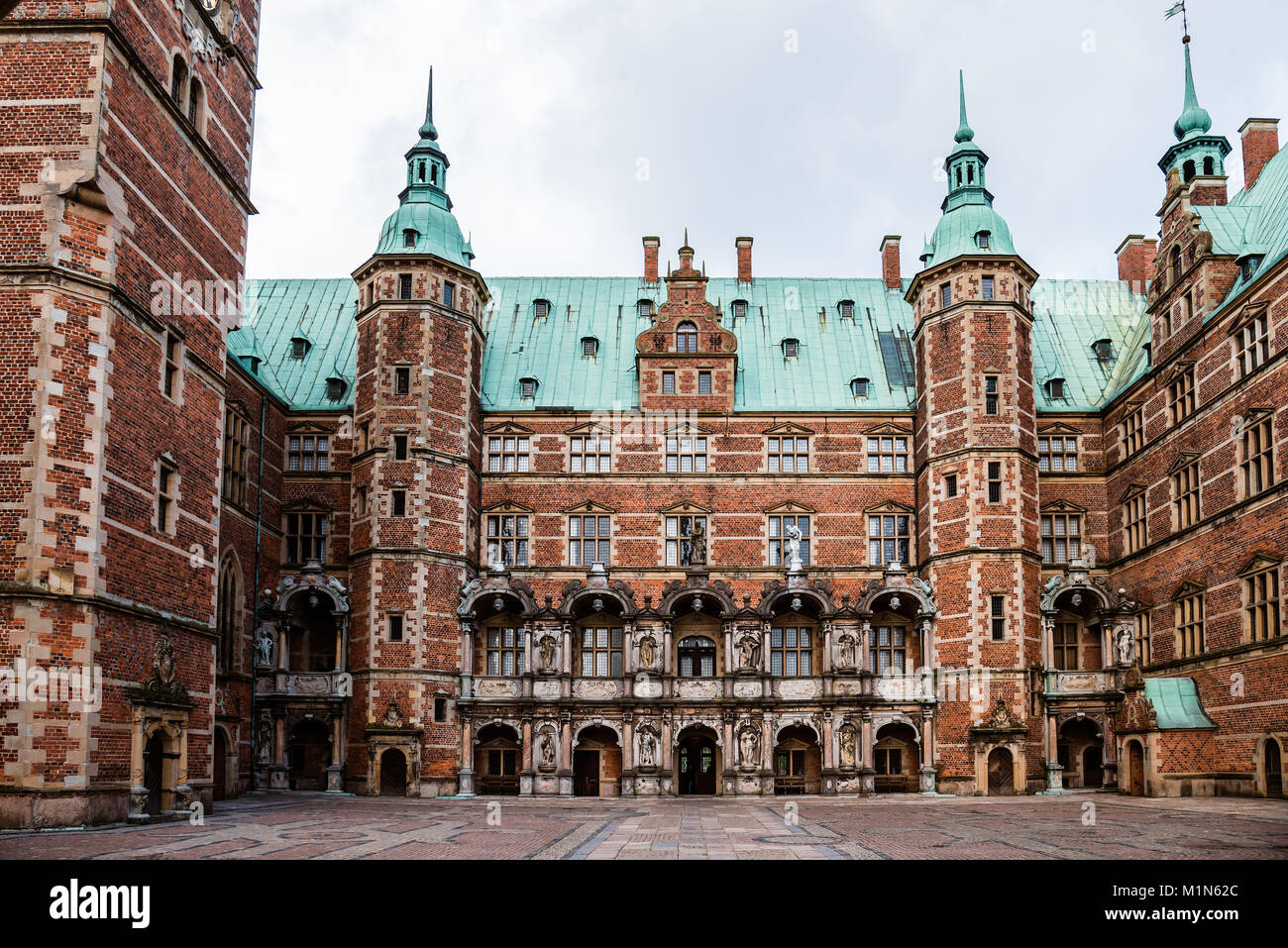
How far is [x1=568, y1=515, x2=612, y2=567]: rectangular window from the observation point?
42594mm

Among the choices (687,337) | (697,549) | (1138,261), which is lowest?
(697,549)

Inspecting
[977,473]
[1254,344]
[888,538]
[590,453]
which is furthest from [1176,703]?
[590,453]

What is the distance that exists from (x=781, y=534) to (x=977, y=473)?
7142mm

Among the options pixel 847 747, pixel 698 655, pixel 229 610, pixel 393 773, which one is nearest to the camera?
pixel 229 610

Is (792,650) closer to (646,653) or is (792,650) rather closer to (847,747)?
(847,747)

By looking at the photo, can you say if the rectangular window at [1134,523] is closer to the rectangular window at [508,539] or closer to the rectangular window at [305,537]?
the rectangular window at [508,539]

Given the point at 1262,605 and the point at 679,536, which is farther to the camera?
the point at 679,536

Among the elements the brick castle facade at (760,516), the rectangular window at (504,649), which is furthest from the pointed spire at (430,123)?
the rectangular window at (504,649)

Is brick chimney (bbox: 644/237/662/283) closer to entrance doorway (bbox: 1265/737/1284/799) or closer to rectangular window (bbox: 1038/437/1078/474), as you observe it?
rectangular window (bbox: 1038/437/1078/474)

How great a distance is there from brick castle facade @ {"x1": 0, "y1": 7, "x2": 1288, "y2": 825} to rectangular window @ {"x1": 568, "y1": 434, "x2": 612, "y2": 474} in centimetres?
13

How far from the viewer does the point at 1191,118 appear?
4150cm

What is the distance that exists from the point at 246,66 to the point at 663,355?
18.7 meters

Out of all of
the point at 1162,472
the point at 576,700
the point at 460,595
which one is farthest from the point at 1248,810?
the point at 460,595

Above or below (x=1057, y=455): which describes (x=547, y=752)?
below
